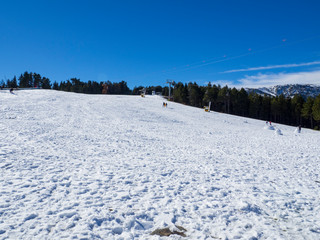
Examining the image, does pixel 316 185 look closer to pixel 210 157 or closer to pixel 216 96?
pixel 210 157

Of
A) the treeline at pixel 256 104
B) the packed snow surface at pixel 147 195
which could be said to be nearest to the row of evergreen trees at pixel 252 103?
the treeline at pixel 256 104

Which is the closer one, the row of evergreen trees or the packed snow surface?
the packed snow surface

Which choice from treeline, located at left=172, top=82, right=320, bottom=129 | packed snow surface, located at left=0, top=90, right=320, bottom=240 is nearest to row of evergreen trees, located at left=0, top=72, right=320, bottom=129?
treeline, located at left=172, top=82, right=320, bottom=129

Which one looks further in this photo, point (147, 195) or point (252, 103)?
point (252, 103)

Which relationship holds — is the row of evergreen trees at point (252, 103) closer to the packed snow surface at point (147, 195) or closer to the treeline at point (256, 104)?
the treeline at point (256, 104)

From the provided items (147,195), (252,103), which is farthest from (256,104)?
(147,195)

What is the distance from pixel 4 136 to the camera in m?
12.3

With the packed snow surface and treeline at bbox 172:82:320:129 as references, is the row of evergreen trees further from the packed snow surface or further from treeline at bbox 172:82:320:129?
the packed snow surface

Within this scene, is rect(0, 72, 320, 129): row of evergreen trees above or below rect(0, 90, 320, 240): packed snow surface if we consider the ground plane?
above

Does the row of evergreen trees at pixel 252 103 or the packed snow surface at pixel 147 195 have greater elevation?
the row of evergreen trees at pixel 252 103

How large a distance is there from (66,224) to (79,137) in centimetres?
1102

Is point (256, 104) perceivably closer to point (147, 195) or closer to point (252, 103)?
point (252, 103)

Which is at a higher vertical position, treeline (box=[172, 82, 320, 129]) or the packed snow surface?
treeline (box=[172, 82, 320, 129])

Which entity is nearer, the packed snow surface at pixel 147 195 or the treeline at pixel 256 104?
the packed snow surface at pixel 147 195
